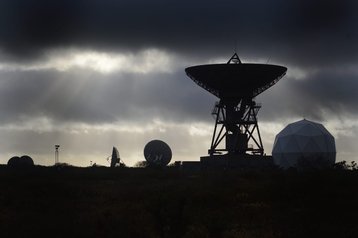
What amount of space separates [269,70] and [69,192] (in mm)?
59639

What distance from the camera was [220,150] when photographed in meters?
136

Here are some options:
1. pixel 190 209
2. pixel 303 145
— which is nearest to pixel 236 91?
pixel 303 145

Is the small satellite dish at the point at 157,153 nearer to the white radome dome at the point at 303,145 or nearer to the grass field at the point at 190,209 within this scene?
the white radome dome at the point at 303,145

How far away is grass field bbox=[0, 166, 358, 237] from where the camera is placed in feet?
142

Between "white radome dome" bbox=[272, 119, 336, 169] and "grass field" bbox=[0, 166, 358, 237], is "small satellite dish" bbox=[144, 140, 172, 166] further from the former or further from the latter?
"grass field" bbox=[0, 166, 358, 237]

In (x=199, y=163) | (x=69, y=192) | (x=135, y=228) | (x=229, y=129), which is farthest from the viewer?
(x=199, y=163)

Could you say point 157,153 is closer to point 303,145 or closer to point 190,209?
point 303,145

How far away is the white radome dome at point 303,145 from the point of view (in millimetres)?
133500

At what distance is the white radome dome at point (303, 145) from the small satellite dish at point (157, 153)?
23267 millimetres

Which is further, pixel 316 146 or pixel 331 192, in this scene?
pixel 316 146

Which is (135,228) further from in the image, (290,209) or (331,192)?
(331,192)

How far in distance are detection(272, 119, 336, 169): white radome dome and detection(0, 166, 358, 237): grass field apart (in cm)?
4641

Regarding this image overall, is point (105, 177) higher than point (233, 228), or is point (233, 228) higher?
point (105, 177)

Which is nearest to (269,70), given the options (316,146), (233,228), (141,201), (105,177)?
(316,146)
